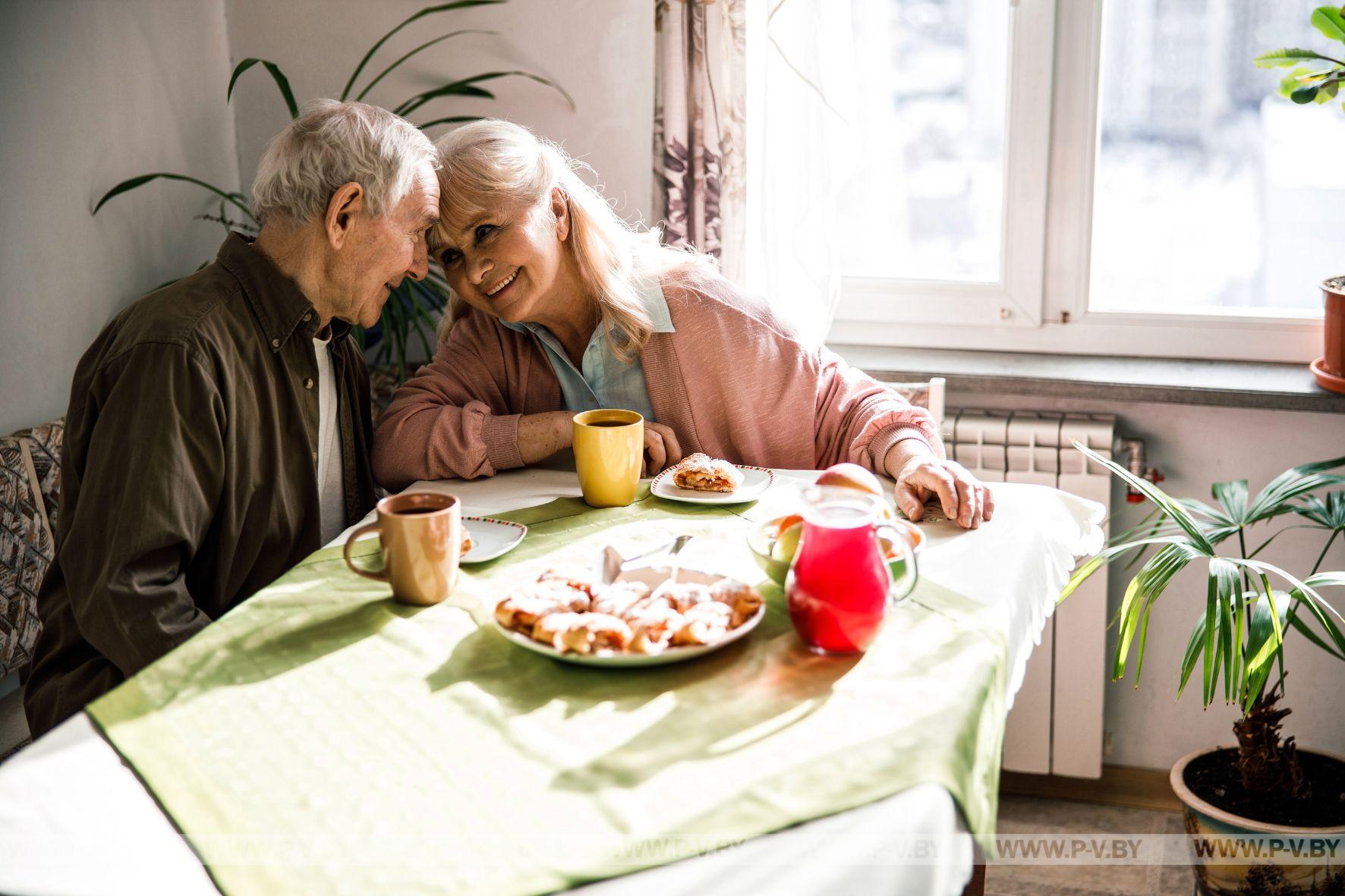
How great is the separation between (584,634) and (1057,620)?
1.69 m

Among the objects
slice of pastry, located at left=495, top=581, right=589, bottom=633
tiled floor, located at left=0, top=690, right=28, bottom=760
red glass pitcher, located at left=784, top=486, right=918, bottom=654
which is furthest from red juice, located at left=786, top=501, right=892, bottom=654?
tiled floor, located at left=0, top=690, right=28, bottom=760

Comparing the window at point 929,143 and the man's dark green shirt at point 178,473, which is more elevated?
the window at point 929,143

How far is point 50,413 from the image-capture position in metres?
2.18

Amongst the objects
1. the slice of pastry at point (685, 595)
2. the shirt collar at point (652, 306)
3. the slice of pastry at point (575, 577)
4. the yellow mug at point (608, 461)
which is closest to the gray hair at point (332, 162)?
the shirt collar at point (652, 306)

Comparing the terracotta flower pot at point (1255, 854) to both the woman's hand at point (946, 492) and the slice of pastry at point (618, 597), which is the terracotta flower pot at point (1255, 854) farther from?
the slice of pastry at point (618, 597)

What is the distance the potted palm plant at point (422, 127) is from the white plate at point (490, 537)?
962 millimetres

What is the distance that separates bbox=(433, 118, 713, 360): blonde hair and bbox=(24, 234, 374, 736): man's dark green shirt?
302 millimetres

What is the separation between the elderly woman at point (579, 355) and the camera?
5.49 feet

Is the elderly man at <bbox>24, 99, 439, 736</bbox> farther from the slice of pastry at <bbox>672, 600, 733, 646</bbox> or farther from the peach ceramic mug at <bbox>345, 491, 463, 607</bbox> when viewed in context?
the slice of pastry at <bbox>672, 600, 733, 646</bbox>

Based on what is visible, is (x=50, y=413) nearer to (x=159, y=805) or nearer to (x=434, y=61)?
(x=434, y=61)

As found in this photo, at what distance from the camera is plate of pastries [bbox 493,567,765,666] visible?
3.31 feet

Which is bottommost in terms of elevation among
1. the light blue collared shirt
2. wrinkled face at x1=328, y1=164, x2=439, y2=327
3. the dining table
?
the dining table

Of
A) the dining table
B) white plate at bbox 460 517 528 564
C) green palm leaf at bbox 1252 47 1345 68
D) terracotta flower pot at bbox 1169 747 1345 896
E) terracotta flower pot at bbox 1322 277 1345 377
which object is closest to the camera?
the dining table

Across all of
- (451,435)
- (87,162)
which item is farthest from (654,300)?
(87,162)
